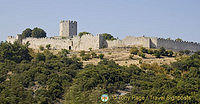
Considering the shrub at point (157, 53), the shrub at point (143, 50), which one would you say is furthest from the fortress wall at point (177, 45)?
the shrub at point (157, 53)

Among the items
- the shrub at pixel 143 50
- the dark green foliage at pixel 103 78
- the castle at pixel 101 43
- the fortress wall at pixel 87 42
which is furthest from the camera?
the fortress wall at pixel 87 42

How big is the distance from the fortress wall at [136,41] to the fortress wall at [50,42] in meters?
9.77

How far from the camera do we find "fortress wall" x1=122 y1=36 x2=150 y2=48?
226ft

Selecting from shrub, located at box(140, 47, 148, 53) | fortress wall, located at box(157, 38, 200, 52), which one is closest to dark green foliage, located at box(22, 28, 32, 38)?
shrub, located at box(140, 47, 148, 53)

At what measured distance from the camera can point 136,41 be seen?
69.6m

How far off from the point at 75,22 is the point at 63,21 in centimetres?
254

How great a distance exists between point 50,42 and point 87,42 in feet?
25.9

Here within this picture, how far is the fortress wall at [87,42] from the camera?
69938mm

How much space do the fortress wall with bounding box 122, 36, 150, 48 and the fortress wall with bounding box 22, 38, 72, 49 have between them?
977 centimetres

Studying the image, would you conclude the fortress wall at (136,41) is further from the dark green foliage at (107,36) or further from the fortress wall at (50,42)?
the fortress wall at (50,42)

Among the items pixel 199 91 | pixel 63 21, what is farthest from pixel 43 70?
pixel 63 21

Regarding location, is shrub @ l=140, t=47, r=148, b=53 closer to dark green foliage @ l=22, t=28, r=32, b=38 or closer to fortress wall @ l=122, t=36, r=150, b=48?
fortress wall @ l=122, t=36, r=150, b=48

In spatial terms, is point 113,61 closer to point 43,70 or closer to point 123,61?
point 123,61

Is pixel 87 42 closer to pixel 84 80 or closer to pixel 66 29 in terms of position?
pixel 66 29
